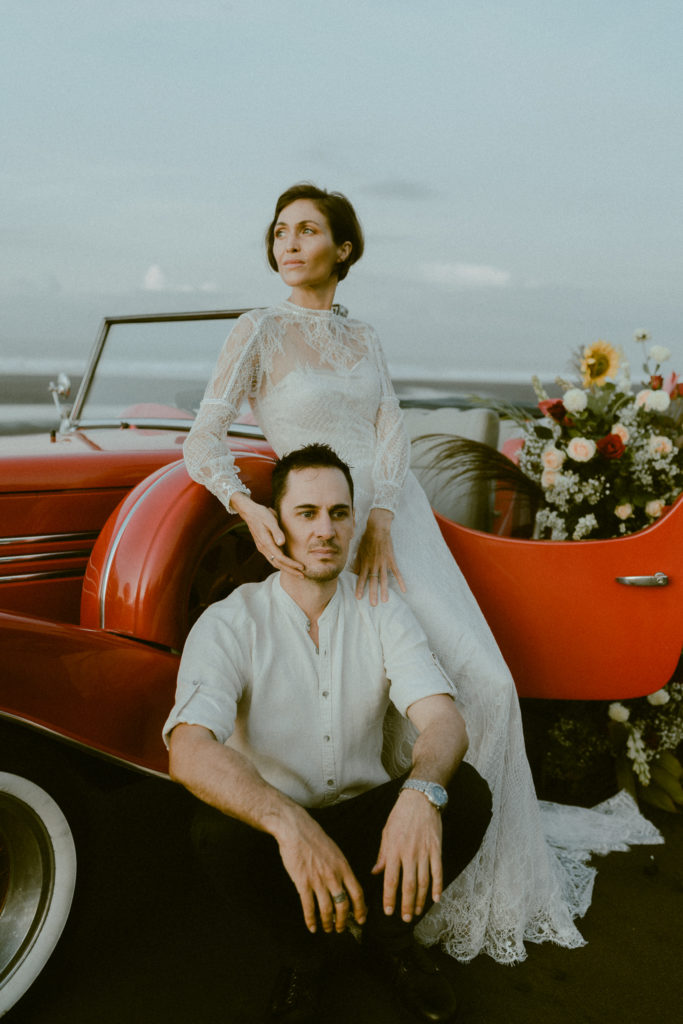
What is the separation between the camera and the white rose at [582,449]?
8.83ft

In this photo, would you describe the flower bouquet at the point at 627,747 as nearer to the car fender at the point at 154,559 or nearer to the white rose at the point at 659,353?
the white rose at the point at 659,353

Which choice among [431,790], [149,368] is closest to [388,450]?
[431,790]

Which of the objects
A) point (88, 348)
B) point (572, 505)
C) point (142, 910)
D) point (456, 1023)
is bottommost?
point (142, 910)

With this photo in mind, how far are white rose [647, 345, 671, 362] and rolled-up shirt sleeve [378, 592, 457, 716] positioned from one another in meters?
1.68

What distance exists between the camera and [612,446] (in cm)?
271

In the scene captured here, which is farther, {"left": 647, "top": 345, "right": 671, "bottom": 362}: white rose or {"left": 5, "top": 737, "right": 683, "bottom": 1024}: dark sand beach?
{"left": 647, "top": 345, "right": 671, "bottom": 362}: white rose

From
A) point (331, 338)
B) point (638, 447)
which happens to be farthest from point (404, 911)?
point (638, 447)

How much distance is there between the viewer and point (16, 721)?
1660 mm

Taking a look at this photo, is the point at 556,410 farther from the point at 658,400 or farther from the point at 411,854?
the point at 411,854

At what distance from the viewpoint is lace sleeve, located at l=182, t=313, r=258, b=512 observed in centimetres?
201

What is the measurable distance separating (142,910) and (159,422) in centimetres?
170

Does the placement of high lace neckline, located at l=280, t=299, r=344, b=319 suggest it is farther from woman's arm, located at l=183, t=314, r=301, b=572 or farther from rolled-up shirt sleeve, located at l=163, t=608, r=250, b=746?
rolled-up shirt sleeve, located at l=163, t=608, r=250, b=746

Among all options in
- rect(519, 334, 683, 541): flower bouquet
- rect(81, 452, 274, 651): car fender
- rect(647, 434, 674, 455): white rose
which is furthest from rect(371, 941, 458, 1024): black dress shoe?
rect(647, 434, 674, 455): white rose

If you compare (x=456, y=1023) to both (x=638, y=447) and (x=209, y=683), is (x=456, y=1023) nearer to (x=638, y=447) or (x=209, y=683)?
(x=209, y=683)
